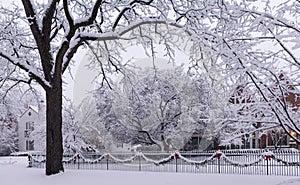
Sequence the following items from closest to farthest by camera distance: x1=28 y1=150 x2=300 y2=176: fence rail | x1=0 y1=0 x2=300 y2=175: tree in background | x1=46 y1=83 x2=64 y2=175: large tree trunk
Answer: x1=0 y1=0 x2=300 y2=175: tree in background → x1=46 y1=83 x2=64 y2=175: large tree trunk → x1=28 y1=150 x2=300 y2=176: fence rail

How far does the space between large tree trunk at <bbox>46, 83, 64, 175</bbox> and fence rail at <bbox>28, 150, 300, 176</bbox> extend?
6.12m

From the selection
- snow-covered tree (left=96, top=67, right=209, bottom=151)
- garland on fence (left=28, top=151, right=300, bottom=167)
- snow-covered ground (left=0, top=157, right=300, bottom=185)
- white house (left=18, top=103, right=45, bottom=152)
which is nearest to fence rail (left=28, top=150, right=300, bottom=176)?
garland on fence (left=28, top=151, right=300, bottom=167)

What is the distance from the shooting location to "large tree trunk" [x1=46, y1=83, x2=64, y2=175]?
14.6 metres

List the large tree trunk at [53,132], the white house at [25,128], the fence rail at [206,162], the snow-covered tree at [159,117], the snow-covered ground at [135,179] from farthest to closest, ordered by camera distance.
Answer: the white house at [25,128] → the snow-covered tree at [159,117] → the fence rail at [206,162] → the large tree trunk at [53,132] → the snow-covered ground at [135,179]

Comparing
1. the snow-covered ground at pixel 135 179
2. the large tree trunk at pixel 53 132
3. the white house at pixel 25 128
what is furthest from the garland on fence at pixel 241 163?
the white house at pixel 25 128

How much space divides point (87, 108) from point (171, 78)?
9.65m

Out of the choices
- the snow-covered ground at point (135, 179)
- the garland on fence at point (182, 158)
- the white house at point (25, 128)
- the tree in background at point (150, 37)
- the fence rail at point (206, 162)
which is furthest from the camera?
the white house at point (25, 128)

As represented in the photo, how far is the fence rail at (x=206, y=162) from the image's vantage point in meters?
16.3

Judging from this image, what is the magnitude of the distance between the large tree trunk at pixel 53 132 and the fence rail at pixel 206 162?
6.12m

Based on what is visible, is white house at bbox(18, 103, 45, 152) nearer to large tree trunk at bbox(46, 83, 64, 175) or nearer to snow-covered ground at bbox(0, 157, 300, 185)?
snow-covered ground at bbox(0, 157, 300, 185)

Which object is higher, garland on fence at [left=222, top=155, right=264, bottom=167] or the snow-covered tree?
the snow-covered tree

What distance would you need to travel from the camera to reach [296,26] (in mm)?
8273

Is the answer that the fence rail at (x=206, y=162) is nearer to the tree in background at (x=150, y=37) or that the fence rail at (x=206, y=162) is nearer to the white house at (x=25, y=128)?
the tree in background at (x=150, y=37)

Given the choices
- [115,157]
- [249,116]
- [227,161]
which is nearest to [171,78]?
[115,157]
